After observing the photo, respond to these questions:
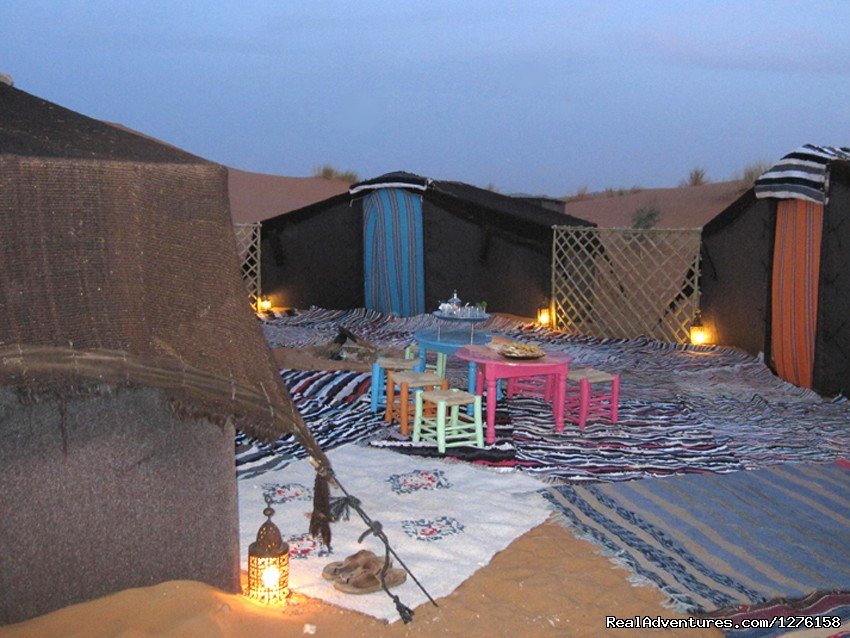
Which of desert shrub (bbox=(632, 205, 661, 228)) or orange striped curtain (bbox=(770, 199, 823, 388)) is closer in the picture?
orange striped curtain (bbox=(770, 199, 823, 388))

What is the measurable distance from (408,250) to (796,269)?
11.2 feet

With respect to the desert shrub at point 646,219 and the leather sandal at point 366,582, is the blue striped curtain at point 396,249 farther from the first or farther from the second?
the desert shrub at point 646,219

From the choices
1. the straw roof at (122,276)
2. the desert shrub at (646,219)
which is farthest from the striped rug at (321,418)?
the desert shrub at (646,219)

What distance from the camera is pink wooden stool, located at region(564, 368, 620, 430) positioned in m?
3.81

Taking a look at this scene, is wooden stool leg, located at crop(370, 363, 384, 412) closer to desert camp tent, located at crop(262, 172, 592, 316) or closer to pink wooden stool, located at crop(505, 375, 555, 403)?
pink wooden stool, located at crop(505, 375, 555, 403)

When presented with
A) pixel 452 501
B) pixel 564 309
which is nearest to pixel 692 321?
Answer: pixel 564 309

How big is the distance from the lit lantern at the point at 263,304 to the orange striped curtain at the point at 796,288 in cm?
449

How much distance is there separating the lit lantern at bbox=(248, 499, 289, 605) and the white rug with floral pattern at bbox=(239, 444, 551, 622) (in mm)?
155

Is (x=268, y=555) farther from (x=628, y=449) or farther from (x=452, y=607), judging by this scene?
(x=628, y=449)

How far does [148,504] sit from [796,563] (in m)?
1.70

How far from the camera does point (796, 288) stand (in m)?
4.80

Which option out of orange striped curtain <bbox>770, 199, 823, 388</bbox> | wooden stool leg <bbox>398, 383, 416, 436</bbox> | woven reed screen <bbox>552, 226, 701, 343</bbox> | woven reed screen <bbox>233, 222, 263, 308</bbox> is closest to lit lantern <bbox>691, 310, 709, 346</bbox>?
woven reed screen <bbox>552, 226, 701, 343</bbox>

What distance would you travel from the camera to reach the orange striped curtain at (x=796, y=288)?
464 centimetres

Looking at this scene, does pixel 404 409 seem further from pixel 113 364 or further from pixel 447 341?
pixel 113 364
